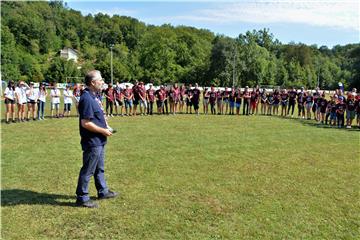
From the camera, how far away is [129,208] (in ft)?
20.4

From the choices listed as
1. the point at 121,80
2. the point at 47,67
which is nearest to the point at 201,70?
the point at 121,80

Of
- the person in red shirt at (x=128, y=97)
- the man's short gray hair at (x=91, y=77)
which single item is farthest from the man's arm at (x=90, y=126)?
the person in red shirt at (x=128, y=97)

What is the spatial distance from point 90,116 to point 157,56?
271 feet

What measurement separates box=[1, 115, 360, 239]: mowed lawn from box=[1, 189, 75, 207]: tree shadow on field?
0.06 ft

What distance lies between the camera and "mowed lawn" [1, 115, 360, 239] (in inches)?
214

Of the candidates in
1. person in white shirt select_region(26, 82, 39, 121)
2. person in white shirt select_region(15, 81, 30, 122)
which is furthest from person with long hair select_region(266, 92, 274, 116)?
person in white shirt select_region(15, 81, 30, 122)

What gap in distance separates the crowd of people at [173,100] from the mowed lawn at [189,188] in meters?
4.32

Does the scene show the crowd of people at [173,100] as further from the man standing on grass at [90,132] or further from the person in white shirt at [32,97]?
the man standing on grass at [90,132]

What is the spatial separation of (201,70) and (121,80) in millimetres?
19074

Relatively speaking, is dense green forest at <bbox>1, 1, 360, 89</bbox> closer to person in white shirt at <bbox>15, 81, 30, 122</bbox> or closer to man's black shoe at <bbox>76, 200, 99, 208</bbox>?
person in white shirt at <bbox>15, 81, 30, 122</bbox>

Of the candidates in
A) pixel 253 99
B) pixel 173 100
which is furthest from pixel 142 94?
pixel 253 99

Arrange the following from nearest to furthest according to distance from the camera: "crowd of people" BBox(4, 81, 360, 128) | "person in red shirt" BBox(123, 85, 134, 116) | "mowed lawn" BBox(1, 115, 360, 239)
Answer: "mowed lawn" BBox(1, 115, 360, 239), "crowd of people" BBox(4, 81, 360, 128), "person in red shirt" BBox(123, 85, 134, 116)

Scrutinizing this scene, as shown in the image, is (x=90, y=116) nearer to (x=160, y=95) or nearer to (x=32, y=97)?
(x=32, y=97)

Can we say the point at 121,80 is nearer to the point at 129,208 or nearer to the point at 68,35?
the point at 68,35
